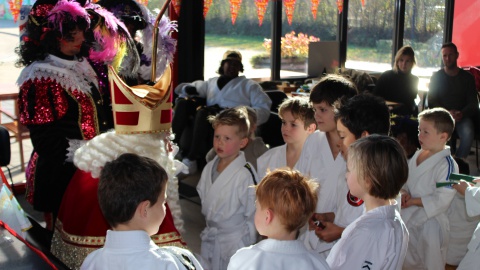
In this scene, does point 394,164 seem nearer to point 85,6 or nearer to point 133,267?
point 133,267

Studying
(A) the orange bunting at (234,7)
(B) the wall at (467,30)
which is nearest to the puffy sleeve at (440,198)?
(A) the orange bunting at (234,7)

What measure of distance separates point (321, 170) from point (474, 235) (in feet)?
2.58

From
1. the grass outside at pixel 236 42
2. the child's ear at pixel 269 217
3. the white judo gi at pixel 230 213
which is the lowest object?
the white judo gi at pixel 230 213

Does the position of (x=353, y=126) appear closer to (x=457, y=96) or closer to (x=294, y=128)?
(x=294, y=128)

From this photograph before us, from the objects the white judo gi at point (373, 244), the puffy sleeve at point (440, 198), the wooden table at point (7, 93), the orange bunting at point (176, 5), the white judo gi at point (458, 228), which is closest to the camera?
the white judo gi at point (373, 244)

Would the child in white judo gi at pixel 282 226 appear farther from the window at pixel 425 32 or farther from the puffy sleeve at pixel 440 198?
the window at pixel 425 32

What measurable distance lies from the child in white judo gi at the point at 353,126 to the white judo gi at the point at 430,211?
89cm

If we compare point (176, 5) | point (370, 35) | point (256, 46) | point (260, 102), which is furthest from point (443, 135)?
point (370, 35)

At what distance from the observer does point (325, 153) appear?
2.92m

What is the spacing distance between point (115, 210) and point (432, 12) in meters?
7.96

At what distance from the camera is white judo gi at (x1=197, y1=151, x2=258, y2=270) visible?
10.2 ft

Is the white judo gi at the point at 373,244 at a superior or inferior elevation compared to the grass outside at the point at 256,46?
inferior

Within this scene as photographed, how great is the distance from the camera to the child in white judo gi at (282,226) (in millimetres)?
1889

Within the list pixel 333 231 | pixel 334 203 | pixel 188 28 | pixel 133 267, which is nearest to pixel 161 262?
pixel 133 267
